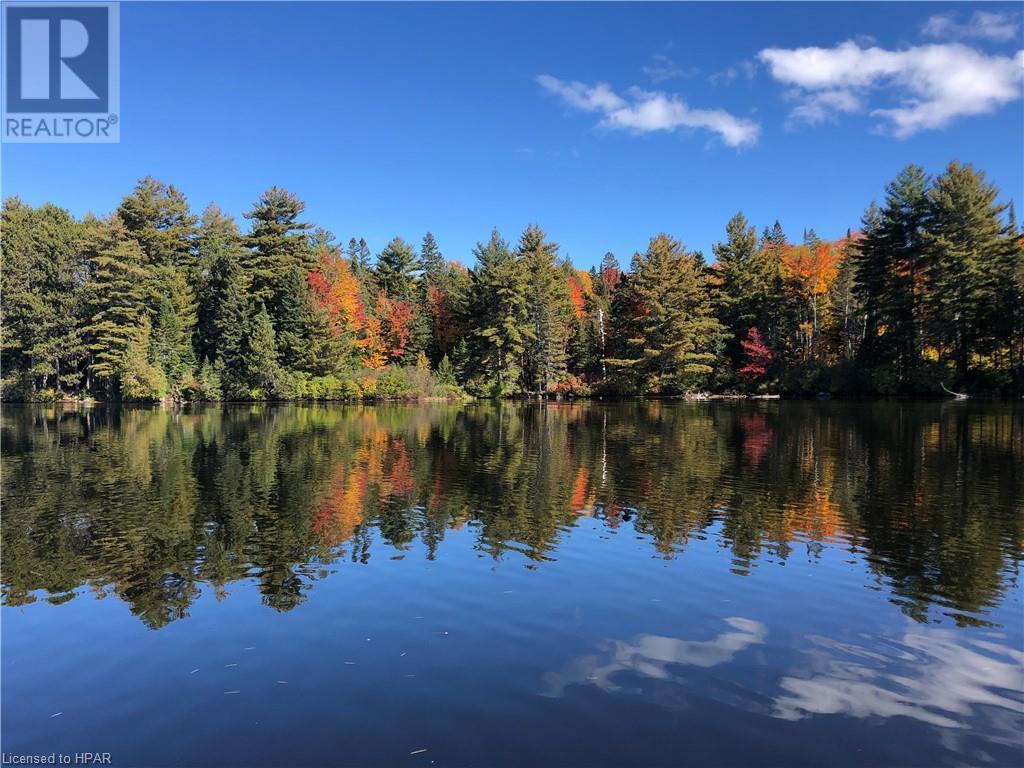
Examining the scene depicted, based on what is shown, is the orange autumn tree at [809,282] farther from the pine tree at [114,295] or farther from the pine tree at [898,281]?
the pine tree at [114,295]

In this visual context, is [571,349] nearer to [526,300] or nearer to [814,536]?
[526,300]

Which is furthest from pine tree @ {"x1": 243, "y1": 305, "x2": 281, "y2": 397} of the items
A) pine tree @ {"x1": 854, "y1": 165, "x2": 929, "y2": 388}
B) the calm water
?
pine tree @ {"x1": 854, "y1": 165, "x2": 929, "y2": 388}

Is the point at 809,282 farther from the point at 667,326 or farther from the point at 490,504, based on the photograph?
the point at 490,504

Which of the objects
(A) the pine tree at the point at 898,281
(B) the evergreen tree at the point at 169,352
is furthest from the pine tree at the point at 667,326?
(B) the evergreen tree at the point at 169,352

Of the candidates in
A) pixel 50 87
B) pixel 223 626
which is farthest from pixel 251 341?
pixel 223 626

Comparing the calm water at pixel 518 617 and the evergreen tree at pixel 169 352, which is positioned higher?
the evergreen tree at pixel 169 352

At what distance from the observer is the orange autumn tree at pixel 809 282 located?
6341cm

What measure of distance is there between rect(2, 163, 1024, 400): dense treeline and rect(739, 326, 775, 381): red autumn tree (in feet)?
0.55

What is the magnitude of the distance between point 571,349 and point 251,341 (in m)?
32.8

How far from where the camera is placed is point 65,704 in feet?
20.7

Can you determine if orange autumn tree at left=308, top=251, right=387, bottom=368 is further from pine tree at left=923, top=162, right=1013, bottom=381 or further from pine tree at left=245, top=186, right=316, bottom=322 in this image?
Result: pine tree at left=923, top=162, right=1013, bottom=381

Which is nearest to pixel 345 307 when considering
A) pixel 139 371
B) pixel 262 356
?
pixel 262 356

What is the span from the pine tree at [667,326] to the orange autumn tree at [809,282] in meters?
7.96

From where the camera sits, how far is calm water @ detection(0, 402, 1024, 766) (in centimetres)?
571
